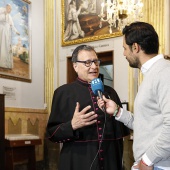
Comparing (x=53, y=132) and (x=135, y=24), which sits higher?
(x=135, y=24)

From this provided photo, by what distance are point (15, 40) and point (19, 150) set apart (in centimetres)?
259

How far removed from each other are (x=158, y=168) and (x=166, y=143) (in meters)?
0.22

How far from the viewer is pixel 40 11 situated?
7.71 metres

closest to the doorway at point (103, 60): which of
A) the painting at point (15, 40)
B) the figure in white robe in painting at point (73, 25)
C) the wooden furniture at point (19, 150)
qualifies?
the figure in white robe in painting at point (73, 25)

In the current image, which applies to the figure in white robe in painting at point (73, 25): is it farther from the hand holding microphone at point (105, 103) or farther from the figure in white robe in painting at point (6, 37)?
the hand holding microphone at point (105, 103)

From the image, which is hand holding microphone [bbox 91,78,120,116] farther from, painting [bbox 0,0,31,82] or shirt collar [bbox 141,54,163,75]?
painting [bbox 0,0,31,82]

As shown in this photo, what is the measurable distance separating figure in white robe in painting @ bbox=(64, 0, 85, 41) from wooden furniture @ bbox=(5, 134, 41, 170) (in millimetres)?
2815

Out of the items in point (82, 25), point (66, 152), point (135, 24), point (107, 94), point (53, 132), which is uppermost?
point (82, 25)

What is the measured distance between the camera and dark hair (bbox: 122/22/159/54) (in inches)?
75.5

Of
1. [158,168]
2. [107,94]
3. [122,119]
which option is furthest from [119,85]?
[158,168]

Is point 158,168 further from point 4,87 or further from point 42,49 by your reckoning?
point 42,49

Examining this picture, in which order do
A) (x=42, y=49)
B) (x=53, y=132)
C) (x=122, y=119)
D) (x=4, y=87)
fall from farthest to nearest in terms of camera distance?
(x=42, y=49) → (x=4, y=87) → (x=53, y=132) → (x=122, y=119)

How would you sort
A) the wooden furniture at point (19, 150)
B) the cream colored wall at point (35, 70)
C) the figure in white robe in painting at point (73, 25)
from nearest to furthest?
the wooden furniture at point (19, 150), the cream colored wall at point (35, 70), the figure in white robe in painting at point (73, 25)

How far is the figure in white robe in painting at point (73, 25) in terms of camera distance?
737 cm
